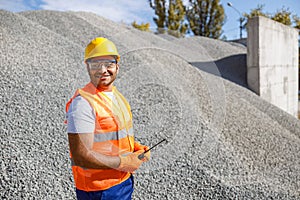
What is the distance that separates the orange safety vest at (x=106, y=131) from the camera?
41.9 inches

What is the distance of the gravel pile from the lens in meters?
1.70

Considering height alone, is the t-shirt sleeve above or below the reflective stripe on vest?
above

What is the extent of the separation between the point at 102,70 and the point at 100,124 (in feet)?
A: 0.72

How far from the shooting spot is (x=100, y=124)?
1062 mm

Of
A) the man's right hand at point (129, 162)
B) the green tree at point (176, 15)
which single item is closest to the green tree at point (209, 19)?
the green tree at point (176, 15)

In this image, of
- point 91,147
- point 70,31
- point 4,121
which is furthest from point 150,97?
point 70,31

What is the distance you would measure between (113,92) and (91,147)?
25 centimetres

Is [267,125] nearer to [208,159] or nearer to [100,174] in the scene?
A: [208,159]

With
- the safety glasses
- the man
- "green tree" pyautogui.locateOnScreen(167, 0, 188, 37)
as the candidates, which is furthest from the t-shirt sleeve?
"green tree" pyautogui.locateOnScreen(167, 0, 188, 37)

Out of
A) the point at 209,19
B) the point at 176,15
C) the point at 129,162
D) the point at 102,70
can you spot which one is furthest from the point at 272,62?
the point at 209,19

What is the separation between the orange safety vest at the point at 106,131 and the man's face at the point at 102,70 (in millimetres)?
49

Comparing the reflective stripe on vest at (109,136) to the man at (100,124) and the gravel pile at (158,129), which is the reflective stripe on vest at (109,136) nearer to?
the man at (100,124)

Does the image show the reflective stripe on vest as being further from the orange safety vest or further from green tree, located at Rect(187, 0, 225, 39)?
green tree, located at Rect(187, 0, 225, 39)

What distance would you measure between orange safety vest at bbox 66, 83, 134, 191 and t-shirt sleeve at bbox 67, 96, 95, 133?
2cm
